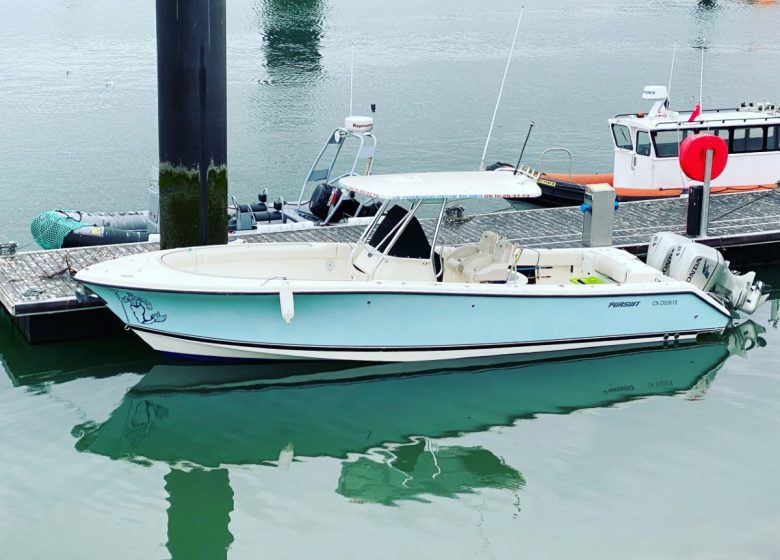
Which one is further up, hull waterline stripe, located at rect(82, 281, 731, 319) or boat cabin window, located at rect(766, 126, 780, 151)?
boat cabin window, located at rect(766, 126, 780, 151)

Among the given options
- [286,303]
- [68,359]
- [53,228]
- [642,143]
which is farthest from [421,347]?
[642,143]

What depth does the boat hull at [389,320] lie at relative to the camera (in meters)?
10.9

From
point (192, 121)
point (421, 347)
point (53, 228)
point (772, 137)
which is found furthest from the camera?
point (772, 137)

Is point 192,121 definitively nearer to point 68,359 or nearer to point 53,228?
point 68,359

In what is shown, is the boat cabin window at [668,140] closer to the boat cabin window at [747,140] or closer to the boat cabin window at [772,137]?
the boat cabin window at [747,140]

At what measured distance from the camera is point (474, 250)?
40.7 feet

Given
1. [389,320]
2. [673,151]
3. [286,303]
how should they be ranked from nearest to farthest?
[286,303] → [389,320] → [673,151]

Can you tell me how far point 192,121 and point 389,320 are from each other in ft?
10.0

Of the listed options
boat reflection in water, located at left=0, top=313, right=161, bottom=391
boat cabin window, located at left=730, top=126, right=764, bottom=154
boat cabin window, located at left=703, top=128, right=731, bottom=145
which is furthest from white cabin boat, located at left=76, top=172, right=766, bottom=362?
boat cabin window, located at left=730, top=126, right=764, bottom=154

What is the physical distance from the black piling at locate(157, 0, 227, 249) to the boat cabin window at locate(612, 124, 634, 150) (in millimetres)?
8598

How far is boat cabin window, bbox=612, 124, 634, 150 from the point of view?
18.7m

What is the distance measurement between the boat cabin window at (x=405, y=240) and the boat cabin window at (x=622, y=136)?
8.12 m

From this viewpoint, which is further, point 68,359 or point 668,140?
point 668,140

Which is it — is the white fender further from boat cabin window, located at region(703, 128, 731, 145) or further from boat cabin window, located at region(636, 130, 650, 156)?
boat cabin window, located at region(703, 128, 731, 145)
